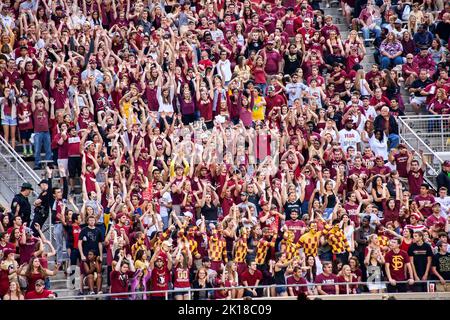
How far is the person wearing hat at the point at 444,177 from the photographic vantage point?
26.2 m

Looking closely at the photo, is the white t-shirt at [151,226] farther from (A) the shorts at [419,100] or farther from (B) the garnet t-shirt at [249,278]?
(A) the shorts at [419,100]

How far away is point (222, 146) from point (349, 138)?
265cm

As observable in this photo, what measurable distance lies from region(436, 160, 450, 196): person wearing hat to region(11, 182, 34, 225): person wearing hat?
7.84 m

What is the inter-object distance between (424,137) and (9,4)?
9110mm

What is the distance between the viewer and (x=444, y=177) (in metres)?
Result: 26.3

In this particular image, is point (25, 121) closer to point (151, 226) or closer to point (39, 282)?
point (151, 226)

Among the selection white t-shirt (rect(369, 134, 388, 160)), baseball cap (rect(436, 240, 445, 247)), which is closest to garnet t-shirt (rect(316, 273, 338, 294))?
baseball cap (rect(436, 240, 445, 247))

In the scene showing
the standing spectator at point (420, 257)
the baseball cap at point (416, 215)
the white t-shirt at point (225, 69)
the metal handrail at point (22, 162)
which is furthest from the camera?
the white t-shirt at point (225, 69)

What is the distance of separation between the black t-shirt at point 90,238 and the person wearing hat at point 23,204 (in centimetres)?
117

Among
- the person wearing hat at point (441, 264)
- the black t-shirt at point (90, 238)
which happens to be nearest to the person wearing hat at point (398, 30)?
the person wearing hat at point (441, 264)

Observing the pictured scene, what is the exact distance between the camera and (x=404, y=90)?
96.7 ft

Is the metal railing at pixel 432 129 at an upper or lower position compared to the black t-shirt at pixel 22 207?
upper
